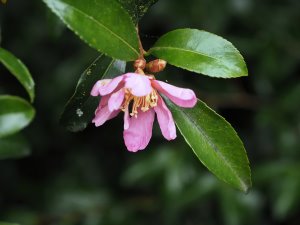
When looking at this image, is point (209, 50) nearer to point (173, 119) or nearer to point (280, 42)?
point (173, 119)

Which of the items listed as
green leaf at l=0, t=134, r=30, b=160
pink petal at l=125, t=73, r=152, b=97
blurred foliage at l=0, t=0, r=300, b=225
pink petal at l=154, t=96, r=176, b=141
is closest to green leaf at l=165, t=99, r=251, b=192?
pink petal at l=154, t=96, r=176, b=141

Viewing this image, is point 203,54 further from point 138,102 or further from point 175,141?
point 175,141

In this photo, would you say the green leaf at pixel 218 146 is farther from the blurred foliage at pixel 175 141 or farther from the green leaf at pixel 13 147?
the blurred foliage at pixel 175 141

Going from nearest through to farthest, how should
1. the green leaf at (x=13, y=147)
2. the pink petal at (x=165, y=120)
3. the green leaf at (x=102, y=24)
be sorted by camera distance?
the green leaf at (x=102, y=24)
the pink petal at (x=165, y=120)
the green leaf at (x=13, y=147)

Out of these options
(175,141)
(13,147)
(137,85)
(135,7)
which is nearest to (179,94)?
(137,85)

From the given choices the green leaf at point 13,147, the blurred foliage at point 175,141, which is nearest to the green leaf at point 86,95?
the green leaf at point 13,147

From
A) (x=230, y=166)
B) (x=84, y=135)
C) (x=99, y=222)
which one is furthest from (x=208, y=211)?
(x=230, y=166)

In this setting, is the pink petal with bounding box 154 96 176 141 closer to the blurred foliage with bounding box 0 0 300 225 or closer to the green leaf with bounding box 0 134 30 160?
the green leaf with bounding box 0 134 30 160
